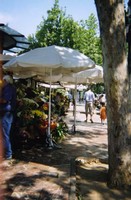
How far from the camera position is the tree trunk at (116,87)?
18.0 feet

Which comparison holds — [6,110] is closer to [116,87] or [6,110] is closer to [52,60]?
[52,60]

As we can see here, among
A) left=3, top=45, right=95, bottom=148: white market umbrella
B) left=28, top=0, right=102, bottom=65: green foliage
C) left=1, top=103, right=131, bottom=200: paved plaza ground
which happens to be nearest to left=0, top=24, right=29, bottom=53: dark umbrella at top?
left=3, top=45, right=95, bottom=148: white market umbrella

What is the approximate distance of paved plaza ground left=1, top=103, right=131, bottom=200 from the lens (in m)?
5.21

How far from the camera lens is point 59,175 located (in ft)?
20.2

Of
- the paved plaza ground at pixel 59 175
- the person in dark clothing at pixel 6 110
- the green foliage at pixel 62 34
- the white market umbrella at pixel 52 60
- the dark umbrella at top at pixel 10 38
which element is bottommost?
the paved plaza ground at pixel 59 175

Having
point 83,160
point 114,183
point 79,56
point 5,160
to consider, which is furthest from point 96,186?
point 79,56

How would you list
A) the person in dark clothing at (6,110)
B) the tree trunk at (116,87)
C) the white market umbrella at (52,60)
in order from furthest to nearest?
the white market umbrella at (52,60), the person in dark clothing at (6,110), the tree trunk at (116,87)

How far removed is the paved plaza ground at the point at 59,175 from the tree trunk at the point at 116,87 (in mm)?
432

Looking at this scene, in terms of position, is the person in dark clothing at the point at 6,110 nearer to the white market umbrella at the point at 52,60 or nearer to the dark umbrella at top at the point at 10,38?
the white market umbrella at the point at 52,60

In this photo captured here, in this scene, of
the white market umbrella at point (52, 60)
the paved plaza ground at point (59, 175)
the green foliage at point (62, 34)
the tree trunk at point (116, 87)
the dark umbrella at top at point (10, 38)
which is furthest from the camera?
the green foliage at point (62, 34)

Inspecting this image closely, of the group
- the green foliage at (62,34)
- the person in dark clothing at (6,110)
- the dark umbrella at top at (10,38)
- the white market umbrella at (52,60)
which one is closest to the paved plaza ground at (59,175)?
the person in dark clothing at (6,110)

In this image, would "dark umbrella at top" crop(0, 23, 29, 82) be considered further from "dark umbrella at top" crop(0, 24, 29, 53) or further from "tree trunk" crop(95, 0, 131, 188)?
"tree trunk" crop(95, 0, 131, 188)

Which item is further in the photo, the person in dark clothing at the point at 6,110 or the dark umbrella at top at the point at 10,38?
the dark umbrella at top at the point at 10,38

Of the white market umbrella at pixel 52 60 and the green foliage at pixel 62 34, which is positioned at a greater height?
the green foliage at pixel 62 34
